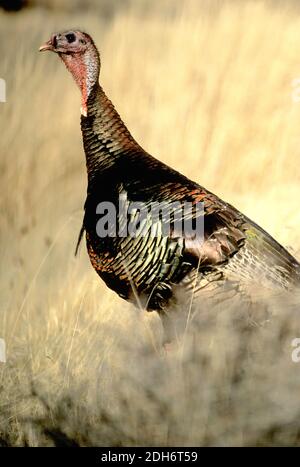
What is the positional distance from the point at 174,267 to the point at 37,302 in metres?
0.71

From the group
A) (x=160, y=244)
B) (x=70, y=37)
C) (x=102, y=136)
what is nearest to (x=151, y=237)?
(x=160, y=244)

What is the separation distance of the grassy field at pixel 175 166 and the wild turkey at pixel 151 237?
13 centimetres

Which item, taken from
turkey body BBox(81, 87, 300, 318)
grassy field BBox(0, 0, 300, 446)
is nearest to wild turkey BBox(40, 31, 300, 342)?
turkey body BBox(81, 87, 300, 318)

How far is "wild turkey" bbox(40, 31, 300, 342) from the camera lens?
3617 mm

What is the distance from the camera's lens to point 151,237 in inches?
143

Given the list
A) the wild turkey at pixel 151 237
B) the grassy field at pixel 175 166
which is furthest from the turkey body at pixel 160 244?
the grassy field at pixel 175 166

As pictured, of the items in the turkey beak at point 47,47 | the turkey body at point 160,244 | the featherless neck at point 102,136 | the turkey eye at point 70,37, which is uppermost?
the turkey eye at point 70,37

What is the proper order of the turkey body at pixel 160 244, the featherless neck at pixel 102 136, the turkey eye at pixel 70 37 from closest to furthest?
1. the turkey body at pixel 160 244
2. the featherless neck at pixel 102 136
3. the turkey eye at pixel 70 37

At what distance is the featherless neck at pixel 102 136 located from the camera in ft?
12.3

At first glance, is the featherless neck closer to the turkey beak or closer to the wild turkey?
the wild turkey

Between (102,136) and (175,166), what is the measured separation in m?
0.39

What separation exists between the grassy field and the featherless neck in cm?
27

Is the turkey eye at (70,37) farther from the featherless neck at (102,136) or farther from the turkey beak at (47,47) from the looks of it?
the featherless neck at (102,136)

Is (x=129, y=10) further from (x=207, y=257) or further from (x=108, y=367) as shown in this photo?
(x=108, y=367)
